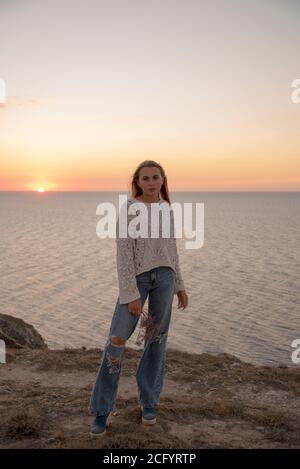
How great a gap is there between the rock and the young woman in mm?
6225

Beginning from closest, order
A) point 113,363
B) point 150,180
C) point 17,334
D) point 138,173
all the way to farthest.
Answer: point 113,363
point 150,180
point 138,173
point 17,334

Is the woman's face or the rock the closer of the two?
the woman's face

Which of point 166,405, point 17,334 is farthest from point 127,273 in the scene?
point 17,334

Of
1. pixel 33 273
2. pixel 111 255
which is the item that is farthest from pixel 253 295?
pixel 111 255

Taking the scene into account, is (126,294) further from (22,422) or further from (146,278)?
(22,422)

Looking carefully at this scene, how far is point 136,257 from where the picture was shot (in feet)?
16.1

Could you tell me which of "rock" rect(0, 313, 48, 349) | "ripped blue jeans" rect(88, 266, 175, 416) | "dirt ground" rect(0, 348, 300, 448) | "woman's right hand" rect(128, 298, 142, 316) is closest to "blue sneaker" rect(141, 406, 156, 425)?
"dirt ground" rect(0, 348, 300, 448)

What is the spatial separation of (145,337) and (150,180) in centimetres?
172

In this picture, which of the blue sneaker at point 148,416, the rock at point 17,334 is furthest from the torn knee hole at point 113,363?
the rock at point 17,334

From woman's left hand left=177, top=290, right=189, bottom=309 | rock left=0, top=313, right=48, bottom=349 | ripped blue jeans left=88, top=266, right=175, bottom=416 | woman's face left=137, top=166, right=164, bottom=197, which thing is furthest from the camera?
rock left=0, top=313, right=48, bottom=349

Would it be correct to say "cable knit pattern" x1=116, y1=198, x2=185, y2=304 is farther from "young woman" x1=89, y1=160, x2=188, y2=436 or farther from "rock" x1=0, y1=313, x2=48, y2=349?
"rock" x1=0, y1=313, x2=48, y2=349

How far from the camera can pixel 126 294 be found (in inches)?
186

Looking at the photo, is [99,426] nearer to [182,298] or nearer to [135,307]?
[135,307]

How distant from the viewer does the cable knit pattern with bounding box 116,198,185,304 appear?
4.75m
